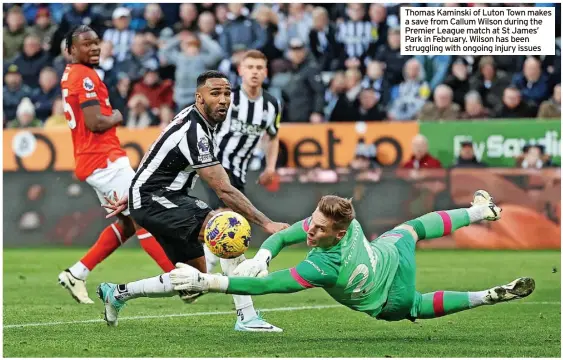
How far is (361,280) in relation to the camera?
788 centimetres

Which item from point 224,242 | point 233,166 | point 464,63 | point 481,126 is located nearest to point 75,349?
point 224,242

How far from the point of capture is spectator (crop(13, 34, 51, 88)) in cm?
1953

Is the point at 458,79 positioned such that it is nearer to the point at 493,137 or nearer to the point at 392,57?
the point at 392,57

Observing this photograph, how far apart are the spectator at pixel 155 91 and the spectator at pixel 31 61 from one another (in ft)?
5.81

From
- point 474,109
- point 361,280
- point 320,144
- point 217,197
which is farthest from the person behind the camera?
point 474,109

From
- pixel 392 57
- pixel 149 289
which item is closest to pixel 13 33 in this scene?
pixel 392 57

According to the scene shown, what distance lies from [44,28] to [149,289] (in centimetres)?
1224

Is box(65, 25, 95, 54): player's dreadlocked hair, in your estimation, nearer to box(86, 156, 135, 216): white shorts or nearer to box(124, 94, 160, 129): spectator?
box(86, 156, 135, 216): white shorts

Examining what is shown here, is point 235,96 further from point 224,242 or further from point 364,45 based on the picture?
point 364,45

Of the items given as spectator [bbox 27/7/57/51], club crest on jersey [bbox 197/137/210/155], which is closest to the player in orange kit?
club crest on jersey [bbox 197/137/210/155]

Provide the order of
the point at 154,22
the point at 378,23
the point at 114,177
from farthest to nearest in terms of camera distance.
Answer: the point at 154,22
the point at 378,23
the point at 114,177

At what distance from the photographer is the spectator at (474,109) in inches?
712

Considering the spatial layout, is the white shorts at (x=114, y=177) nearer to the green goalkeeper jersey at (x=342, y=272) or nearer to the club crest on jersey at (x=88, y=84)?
the club crest on jersey at (x=88, y=84)

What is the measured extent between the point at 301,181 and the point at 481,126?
2.91m
